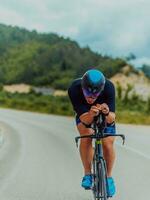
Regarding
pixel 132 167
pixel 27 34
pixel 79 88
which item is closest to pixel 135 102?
pixel 132 167

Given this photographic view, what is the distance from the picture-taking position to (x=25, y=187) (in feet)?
33.9

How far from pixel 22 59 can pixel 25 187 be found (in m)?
147

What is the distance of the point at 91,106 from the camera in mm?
7676

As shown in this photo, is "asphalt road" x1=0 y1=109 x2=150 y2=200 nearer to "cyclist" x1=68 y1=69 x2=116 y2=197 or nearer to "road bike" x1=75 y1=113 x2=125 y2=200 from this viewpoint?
"cyclist" x1=68 y1=69 x2=116 y2=197

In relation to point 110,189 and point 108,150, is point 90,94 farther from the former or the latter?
point 110,189

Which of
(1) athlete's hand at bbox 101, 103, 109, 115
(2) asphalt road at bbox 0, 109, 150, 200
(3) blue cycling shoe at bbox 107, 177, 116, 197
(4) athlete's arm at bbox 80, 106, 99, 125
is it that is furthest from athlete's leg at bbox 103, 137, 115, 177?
(2) asphalt road at bbox 0, 109, 150, 200

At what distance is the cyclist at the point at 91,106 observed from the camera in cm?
712

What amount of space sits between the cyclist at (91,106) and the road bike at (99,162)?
7cm

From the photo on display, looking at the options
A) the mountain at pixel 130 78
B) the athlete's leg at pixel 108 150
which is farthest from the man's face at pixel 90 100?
the mountain at pixel 130 78

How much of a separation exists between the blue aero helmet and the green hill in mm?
125471

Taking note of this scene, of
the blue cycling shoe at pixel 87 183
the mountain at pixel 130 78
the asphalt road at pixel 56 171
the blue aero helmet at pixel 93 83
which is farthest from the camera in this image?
the mountain at pixel 130 78

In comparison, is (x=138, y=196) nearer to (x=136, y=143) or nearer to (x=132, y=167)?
(x=132, y=167)

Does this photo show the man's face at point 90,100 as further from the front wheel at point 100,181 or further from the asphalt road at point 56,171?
the asphalt road at point 56,171

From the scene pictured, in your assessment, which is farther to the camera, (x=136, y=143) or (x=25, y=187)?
(x=136, y=143)
